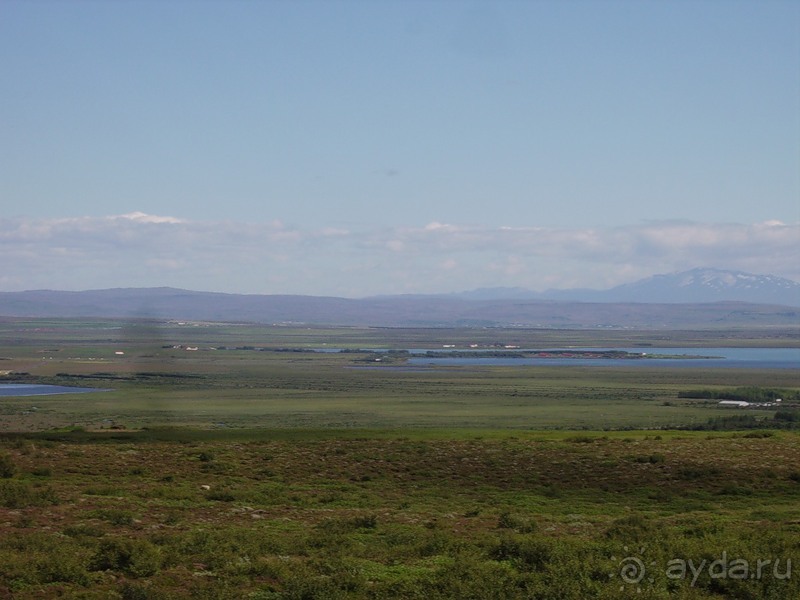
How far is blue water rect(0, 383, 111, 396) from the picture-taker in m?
84.3

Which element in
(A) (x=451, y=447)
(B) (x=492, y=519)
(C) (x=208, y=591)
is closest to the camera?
(C) (x=208, y=591)

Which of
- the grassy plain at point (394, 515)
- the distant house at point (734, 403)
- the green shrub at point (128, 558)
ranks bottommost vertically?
the distant house at point (734, 403)

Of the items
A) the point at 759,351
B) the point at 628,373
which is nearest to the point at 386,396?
the point at 628,373

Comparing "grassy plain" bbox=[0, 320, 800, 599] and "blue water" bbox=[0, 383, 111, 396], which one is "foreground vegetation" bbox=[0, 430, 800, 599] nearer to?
"grassy plain" bbox=[0, 320, 800, 599]

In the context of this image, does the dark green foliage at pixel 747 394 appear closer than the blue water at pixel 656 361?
Yes

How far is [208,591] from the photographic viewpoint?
1344cm

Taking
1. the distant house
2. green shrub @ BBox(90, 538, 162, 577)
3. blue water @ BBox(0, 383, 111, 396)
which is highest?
green shrub @ BBox(90, 538, 162, 577)

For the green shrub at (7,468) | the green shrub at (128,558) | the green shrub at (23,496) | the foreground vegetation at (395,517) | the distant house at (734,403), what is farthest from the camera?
the distant house at (734,403)

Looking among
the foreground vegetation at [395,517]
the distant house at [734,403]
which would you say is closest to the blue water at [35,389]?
the foreground vegetation at [395,517]

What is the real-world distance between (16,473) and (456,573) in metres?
14.8

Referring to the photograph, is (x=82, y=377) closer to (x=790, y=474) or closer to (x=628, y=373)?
(x=628, y=373)

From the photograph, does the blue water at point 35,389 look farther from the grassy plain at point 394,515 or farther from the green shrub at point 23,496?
the green shrub at point 23,496

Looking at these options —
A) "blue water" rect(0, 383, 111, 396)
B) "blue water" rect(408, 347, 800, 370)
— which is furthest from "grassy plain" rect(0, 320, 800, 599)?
"blue water" rect(408, 347, 800, 370)

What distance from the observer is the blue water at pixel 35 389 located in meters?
84.3
